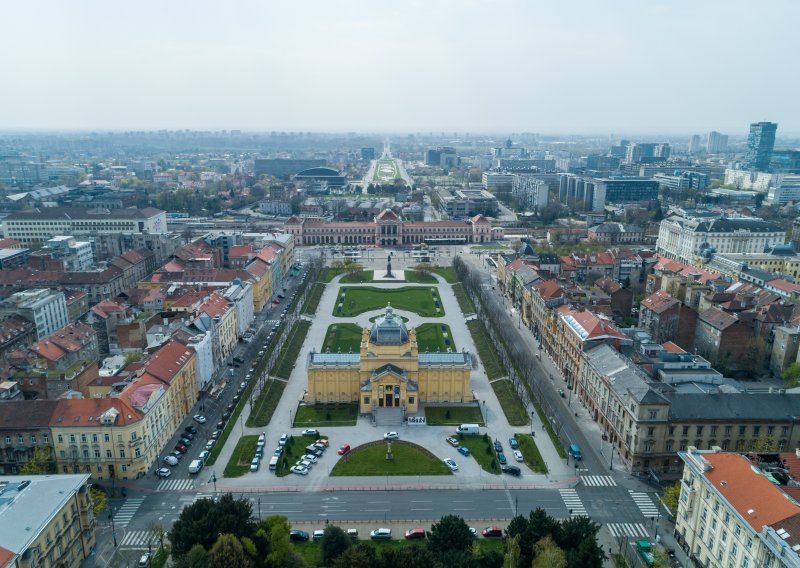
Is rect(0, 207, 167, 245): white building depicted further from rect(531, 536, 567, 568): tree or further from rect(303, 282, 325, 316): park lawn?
rect(531, 536, 567, 568): tree

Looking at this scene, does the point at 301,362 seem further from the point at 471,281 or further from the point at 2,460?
the point at 471,281

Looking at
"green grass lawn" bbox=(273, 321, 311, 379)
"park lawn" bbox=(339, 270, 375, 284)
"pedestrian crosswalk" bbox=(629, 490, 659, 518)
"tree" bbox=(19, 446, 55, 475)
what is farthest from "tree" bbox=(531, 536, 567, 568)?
"park lawn" bbox=(339, 270, 375, 284)

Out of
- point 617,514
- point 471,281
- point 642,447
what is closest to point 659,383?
point 642,447

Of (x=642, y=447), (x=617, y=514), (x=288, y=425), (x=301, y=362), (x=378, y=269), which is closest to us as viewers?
(x=617, y=514)

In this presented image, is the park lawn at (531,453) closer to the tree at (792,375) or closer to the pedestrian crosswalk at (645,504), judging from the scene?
the pedestrian crosswalk at (645,504)

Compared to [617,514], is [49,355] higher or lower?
higher

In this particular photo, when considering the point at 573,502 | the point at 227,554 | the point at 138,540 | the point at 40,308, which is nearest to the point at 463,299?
the point at 573,502

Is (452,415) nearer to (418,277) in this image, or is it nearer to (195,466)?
(195,466)
